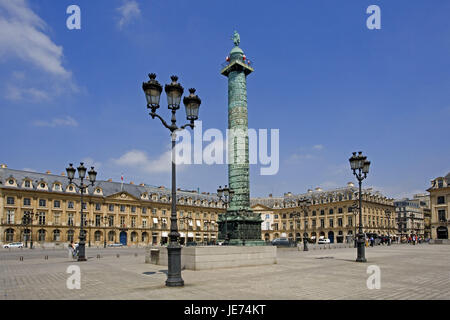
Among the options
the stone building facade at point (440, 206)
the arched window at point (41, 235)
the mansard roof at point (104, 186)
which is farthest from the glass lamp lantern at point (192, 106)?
the stone building facade at point (440, 206)

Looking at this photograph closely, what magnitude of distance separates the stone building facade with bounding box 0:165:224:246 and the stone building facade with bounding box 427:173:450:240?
4689cm

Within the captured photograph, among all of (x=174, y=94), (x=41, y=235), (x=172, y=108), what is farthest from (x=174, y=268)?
(x=41, y=235)

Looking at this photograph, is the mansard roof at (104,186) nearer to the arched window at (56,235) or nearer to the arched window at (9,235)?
the arched window at (9,235)

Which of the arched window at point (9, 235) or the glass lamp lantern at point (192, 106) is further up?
the glass lamp lantern at point (192, 106)

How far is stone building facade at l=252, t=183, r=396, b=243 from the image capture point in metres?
83.9

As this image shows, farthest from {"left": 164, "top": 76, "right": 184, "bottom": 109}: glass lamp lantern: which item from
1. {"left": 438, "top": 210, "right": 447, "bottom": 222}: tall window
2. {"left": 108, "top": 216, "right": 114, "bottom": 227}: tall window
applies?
{"left": 438, "top": 210, "right": 447, "bottom": 222}: tall window

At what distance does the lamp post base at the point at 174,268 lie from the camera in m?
11.0

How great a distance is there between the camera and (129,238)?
252 feet

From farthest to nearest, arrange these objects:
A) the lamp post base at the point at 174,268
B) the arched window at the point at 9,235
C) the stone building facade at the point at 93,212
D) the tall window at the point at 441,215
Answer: the tall window at the point at 441,215 → the stone building facade at the point at 93,212 → the arched window at the point at 9,235 → the lamp post base at the point at 174,268

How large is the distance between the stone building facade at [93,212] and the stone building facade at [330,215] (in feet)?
67.8

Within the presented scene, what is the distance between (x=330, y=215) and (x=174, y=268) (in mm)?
83077

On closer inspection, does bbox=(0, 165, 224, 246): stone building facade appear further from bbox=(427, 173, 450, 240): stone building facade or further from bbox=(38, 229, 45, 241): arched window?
bbox=(427, 173, 450, 240): stone building facade
